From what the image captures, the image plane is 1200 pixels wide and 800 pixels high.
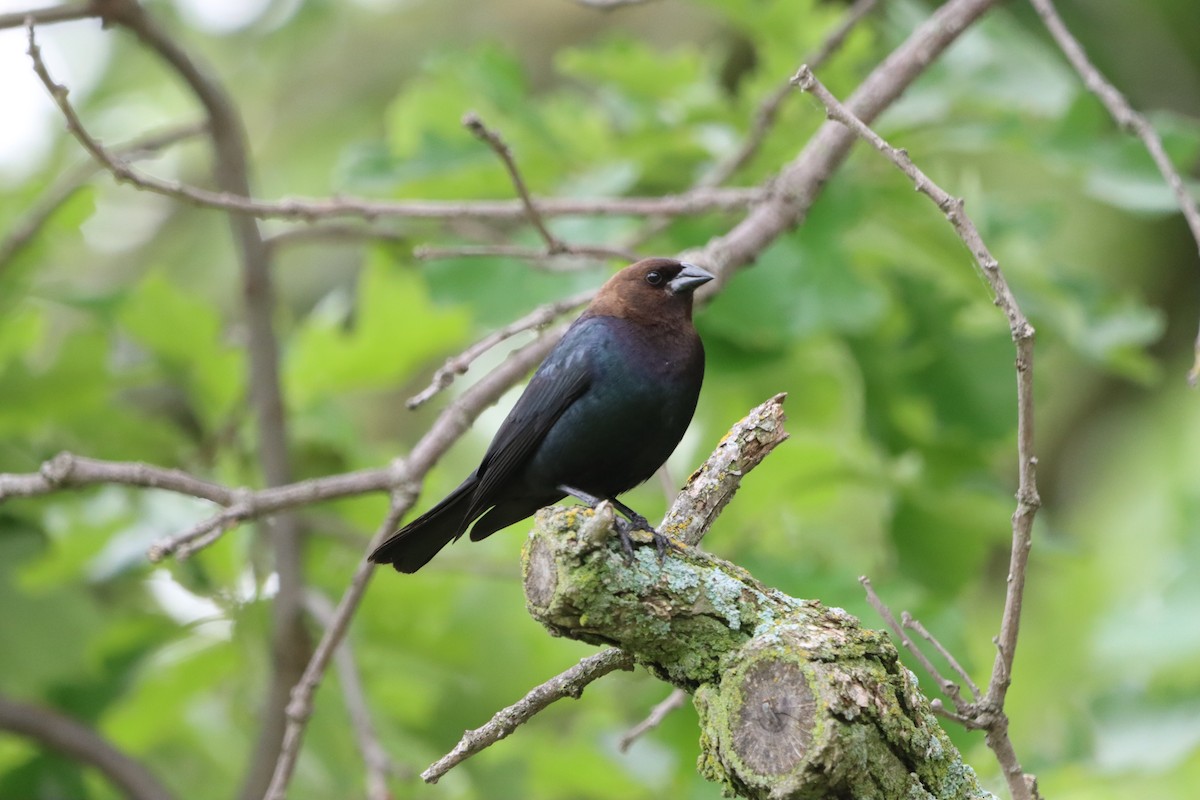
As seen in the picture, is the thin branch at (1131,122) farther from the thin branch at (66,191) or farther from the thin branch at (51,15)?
the thin branch at (66,191)

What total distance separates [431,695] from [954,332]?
2.66m

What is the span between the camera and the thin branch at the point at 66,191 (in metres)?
4.18

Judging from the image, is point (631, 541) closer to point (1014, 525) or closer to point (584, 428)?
point (1014, 525)

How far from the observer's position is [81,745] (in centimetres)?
451

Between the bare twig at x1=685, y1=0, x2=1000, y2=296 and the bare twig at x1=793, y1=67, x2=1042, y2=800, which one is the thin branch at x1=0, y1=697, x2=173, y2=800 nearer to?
the bare twig at x1=685, y1=0, x2=1000, y2=296

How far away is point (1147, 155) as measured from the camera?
171 inches

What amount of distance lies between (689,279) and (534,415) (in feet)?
1.95

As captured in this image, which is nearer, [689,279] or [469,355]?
[469,355]

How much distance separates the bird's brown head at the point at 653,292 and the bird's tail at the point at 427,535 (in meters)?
0.64

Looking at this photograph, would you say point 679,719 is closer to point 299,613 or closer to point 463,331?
point 299,613

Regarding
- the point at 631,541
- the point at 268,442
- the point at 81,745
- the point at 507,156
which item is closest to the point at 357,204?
the point at 507,156

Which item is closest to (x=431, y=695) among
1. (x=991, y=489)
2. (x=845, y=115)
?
(x=991, y=489)

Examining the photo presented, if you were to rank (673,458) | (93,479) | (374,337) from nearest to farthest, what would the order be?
(93,479) → (673,458) → (374,337)

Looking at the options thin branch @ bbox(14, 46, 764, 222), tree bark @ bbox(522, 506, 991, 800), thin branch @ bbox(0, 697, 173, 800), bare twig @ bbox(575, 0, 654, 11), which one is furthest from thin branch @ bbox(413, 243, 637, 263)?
thin branch @ bbox(0, 697, 173, 800)
